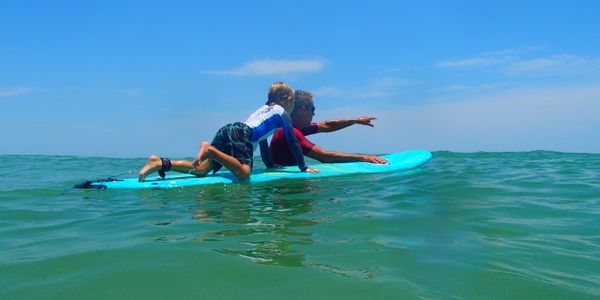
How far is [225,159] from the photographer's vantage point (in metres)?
5.83

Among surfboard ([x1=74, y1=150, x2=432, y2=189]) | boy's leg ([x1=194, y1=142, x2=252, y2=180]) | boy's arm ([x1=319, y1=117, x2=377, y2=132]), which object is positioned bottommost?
surfboard ([x1=74, y1=150, x2=432, y2=189])

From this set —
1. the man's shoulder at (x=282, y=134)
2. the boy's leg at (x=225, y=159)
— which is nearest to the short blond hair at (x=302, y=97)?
the man's shoulder at (x=282, y=134)

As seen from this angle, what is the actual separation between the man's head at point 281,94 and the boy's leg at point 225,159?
1069 mm

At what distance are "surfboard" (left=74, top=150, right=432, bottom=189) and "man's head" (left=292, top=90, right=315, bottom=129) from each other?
0.84 metres

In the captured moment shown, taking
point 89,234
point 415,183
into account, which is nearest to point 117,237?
point 89,234

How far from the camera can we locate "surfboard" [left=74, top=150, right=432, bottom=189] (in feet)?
19.1

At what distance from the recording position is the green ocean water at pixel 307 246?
195cm

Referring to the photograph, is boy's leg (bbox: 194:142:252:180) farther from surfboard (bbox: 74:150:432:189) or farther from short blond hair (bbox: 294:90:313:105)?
short blond hair (bbox: 294:90:313:105)

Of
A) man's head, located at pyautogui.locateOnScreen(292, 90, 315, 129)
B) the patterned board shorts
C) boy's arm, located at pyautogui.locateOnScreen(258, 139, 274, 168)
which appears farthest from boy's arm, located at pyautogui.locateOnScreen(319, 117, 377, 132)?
the patterned board shorts

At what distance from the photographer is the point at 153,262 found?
2309 millimetres

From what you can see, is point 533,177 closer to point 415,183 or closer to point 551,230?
point 415,183

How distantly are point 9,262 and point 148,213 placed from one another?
5.22 feet

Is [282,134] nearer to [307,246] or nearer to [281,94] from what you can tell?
[281,94]

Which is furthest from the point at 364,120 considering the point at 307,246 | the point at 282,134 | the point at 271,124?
the point at 307,246
